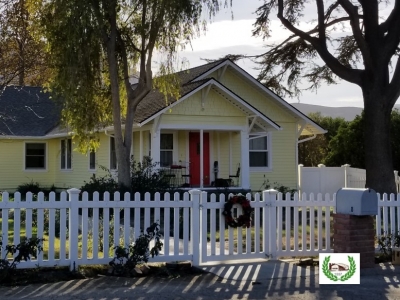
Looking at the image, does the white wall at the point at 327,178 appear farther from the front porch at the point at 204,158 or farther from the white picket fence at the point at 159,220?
the white picket fence at the point at 159,220

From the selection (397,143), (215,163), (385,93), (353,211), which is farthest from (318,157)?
(353,211)

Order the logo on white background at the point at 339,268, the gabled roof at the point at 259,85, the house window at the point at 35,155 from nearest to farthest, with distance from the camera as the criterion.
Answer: the logo on white background at the point at 339,268, the gabled roof at the point at 259,85, the house window at the point at 35,155

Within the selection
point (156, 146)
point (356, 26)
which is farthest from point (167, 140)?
point (356, 26)

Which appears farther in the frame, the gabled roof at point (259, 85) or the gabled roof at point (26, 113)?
the gabled roof at point (26, 113)

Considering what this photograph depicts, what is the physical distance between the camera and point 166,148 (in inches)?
928

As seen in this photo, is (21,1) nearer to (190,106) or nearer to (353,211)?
(190,106)

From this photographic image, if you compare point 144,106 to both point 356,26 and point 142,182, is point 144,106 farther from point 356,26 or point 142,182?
point 356,26

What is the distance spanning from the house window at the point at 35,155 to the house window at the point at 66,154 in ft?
3.10

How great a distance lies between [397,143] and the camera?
30.9m

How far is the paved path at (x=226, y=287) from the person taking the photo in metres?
8.19

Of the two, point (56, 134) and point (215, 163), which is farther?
point (56, 134)

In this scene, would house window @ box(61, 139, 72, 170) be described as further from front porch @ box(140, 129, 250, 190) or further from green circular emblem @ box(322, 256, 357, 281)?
green circular emblem @ box(322, 256, 357, 281)

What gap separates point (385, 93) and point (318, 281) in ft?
34.1

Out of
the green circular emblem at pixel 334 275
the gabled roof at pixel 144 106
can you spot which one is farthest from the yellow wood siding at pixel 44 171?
the green circular emblem at pixel 334 275
